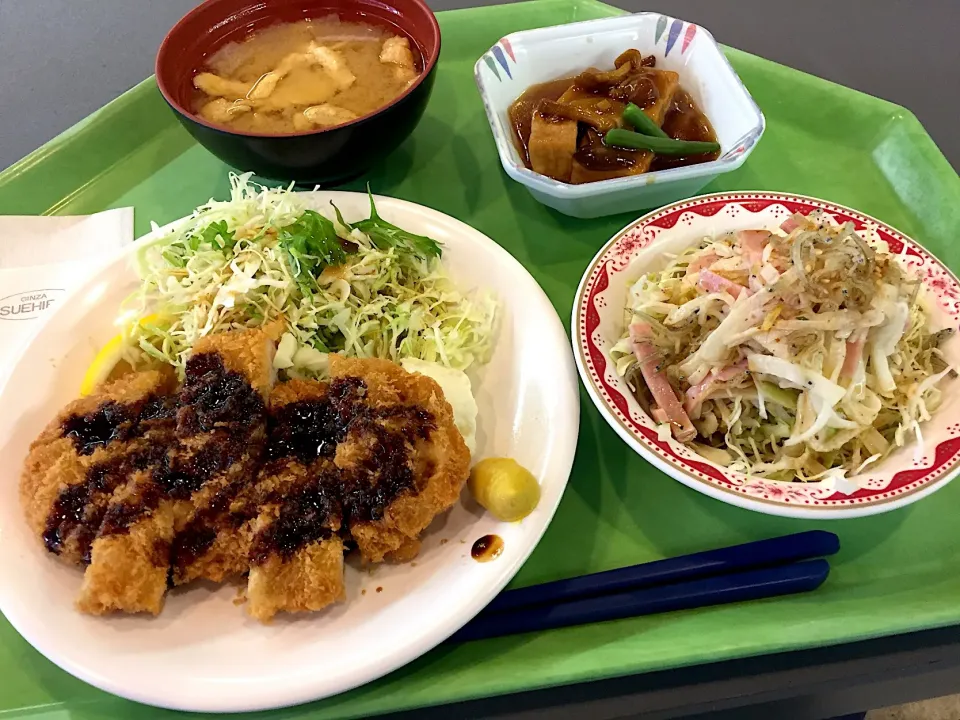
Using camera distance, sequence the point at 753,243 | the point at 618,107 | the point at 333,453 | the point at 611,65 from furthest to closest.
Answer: the point at 611,65 → the point at 618,107 → the point at 753,243 → the point at 333,453

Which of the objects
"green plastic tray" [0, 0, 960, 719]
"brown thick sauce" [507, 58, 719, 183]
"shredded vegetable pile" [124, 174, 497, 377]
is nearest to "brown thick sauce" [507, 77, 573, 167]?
"brown thick sauce" [507, 58, 719, 183]

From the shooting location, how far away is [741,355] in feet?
4.68

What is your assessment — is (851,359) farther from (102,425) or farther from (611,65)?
(102,425)

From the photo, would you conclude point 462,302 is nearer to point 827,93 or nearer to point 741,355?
point 741,355

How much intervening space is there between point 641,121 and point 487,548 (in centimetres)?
127

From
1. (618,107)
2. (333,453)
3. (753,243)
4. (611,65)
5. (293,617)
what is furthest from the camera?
(611,65)

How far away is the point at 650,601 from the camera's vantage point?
1301 millimetres

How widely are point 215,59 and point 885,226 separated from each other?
1877mm

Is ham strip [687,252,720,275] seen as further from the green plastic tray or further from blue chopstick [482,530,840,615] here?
blue chopstick [482,530,840,615]

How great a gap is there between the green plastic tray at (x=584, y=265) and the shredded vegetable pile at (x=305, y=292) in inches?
12.0

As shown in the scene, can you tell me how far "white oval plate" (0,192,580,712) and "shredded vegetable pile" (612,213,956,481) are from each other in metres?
0.23

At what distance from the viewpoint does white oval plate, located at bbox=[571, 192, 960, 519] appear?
1224 mm

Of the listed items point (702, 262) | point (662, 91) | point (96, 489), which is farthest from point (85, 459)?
point (662, 91)

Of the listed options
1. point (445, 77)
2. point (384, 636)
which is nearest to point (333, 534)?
point (384, 636)
